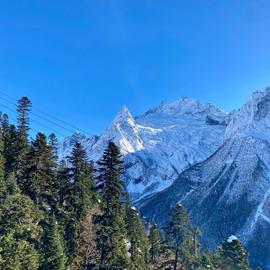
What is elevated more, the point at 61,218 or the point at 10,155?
the point at 10,155

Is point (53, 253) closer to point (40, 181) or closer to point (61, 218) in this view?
point (61, 218)

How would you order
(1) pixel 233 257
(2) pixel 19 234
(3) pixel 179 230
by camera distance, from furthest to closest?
(1) pixel 233 257
(3) pixel 179 230
(2) pixel 19 234

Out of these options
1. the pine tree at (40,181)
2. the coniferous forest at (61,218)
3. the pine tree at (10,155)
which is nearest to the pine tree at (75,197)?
the coniferous forest at (61,218)

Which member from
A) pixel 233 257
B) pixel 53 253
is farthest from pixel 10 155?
pixel 233 257

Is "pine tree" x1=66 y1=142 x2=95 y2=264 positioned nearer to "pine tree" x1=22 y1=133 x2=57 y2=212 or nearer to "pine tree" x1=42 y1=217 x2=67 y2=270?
"pine tree" x1=22 y1=133 x2=57 y2=212

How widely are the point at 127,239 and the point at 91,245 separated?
17.8 metres

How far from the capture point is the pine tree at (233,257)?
7600cm

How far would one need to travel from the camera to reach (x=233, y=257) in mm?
77375

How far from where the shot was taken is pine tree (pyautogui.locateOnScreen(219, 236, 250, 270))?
76000mm

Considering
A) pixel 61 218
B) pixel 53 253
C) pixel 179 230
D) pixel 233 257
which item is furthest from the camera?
pixel 233 257

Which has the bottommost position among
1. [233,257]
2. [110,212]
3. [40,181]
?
[110,212]

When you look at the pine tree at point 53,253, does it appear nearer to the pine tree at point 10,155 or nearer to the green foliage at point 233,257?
the pine tree at point 10,155

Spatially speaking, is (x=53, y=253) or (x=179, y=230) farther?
(x=179, y=230)

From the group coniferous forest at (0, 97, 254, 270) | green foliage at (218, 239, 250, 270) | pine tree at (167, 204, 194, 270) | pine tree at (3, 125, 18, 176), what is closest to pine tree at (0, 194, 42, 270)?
coniferous forest at (0, 97, 254, 270)
